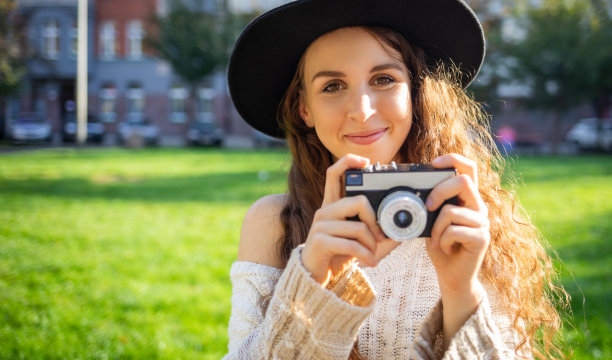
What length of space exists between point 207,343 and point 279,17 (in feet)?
7.50

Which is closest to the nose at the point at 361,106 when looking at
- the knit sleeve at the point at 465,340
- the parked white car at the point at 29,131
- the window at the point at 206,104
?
the knit sleeve at the point at 465,340

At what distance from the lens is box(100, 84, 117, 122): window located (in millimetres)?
34903

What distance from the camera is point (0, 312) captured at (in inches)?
142

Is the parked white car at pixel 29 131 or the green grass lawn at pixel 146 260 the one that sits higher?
the green grass lawn at pixel 146 260

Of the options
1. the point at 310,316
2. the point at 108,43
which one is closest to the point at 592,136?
the point at 310,316

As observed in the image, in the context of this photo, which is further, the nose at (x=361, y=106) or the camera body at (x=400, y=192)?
the nose at (x=361, y=106)

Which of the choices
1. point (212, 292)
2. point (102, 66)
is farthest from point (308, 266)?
point (102, 66)

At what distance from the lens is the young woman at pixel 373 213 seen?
1.39m

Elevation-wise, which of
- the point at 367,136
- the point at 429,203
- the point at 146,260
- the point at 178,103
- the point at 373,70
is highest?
the point at 373,70

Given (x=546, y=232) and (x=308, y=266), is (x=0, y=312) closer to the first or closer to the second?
(x=308, y=266)

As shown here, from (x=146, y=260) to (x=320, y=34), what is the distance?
157 inches

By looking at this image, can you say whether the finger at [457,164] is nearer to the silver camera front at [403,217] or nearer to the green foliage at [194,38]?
the silver camera front at [403,217]

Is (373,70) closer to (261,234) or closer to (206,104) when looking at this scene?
(261,234)

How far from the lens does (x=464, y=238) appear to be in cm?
137
